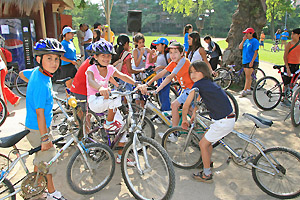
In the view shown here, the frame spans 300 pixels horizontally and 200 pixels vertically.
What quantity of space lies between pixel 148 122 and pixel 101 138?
0.88 metres

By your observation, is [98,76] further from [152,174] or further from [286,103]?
[286,103]

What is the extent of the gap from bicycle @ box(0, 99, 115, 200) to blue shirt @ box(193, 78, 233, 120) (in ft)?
4.92

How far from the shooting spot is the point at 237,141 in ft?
15.8

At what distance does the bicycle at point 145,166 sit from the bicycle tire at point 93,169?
23cm

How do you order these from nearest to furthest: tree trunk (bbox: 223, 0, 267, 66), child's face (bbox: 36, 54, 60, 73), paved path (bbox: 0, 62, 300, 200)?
child's face (bbox: 36, 54, 60, 73) → paved path (bbox: 0, 62, 300, 200) → tree trunk (bbox: 223, 0, 267, 66)

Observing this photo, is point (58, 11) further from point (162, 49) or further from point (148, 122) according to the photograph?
point (148, 122)

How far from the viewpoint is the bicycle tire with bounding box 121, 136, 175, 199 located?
288 cm

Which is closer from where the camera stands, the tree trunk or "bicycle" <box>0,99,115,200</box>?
"bicycle" <box>0,99,115,200</box>

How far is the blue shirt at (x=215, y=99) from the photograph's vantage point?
3.39m

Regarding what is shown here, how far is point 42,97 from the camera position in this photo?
2664 millimetres

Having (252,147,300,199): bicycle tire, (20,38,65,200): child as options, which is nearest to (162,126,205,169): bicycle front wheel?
(252,147,300,199): bicycle tire

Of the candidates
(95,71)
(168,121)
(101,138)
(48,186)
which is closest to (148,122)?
(168,121)

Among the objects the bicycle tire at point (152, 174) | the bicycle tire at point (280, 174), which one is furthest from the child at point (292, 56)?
the bicycle tire at point (152, 174)

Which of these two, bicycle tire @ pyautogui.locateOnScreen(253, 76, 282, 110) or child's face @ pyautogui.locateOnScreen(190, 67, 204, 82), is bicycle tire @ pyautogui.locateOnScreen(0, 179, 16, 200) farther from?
bicycle tire @ pyautogui.locateOnScreen(253, 76, 282, 110)
